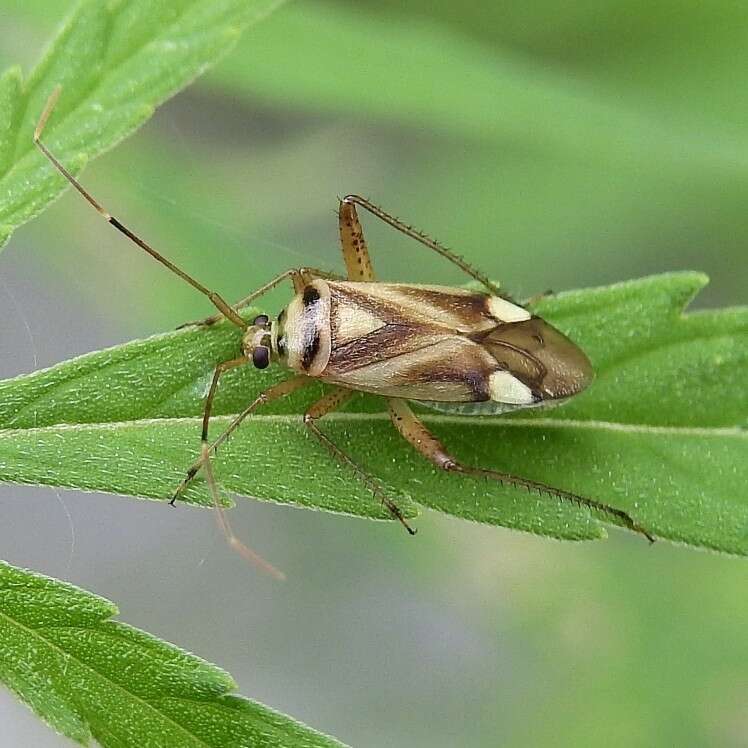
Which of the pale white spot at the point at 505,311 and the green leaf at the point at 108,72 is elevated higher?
the pale white spot at the point at 505,311

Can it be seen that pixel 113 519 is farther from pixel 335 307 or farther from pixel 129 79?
pixel 129 79

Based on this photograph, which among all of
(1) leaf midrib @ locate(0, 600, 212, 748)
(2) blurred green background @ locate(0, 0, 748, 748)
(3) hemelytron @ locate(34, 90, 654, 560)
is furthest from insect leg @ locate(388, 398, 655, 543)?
(2) blurred green background @ locate(0, 0, 748, 748)

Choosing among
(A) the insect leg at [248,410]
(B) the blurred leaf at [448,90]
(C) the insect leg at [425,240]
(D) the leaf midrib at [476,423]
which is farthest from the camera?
(B) the blurred leaf at [448,90]

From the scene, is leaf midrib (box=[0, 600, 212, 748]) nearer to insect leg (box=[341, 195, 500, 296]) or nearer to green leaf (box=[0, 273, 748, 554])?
green leaf (box=[0, 273, 748, 554])

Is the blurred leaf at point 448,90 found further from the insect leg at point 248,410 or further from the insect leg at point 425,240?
the insect leg at point 248,410

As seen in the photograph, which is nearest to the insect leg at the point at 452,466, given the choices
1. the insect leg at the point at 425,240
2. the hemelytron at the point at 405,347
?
the hemelytron at the point at 405,347

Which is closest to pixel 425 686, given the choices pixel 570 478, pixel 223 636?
pixel 223 636
